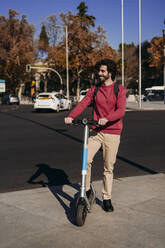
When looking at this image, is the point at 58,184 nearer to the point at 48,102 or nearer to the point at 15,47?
the point at 48,102

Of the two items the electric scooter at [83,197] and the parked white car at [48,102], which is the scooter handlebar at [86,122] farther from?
the parked white car at [48,102]

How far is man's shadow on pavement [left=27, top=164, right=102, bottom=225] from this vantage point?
14.5 ft

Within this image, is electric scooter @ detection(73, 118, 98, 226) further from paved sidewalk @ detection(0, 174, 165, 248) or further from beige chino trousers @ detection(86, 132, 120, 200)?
beige chino trousers @ detection(86, 132, 120, 200)

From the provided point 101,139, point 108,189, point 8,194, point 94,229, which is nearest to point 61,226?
point 94,229

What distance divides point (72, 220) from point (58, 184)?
75.0 inches

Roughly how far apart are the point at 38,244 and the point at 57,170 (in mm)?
A: 3592

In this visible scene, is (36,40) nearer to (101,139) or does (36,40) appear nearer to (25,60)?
(25,60)

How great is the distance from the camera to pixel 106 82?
418 cm

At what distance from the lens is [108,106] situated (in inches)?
164

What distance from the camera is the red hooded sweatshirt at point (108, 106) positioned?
4090mm

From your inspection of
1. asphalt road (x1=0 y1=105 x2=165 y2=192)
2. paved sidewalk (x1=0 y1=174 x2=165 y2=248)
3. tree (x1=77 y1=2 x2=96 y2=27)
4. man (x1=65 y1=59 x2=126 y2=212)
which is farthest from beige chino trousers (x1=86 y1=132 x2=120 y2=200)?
tree (x1=77 y1=2 x2=96 y2=27)

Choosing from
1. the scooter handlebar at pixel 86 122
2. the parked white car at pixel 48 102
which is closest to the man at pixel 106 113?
the scooter handlebar at pixel 86 122

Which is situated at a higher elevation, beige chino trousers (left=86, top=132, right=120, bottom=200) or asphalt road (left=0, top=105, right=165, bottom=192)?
beige chino trousers (left=86, top=132, right=120, bottom=200)

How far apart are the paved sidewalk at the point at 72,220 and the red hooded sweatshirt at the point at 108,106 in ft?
3.19
